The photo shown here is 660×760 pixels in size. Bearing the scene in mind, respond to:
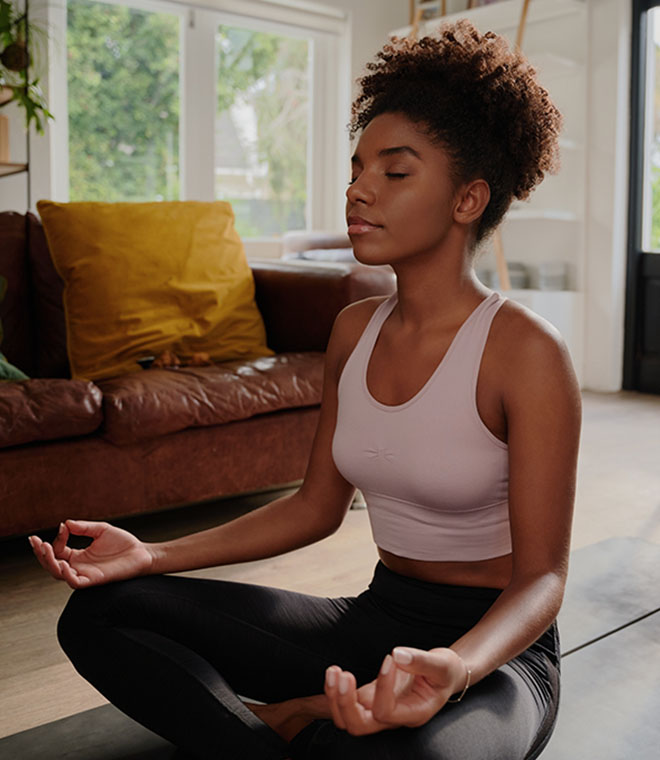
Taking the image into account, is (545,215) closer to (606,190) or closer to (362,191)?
(606,190)

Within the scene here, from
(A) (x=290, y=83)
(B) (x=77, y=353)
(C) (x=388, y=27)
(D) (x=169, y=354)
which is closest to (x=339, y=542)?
(D) (x=169, y=354)

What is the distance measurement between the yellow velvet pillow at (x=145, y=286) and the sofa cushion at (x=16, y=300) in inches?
4.8

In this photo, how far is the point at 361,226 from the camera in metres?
1.06

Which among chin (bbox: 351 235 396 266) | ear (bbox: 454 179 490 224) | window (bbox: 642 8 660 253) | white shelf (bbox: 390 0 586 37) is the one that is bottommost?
chin (bbox: 351 235 396 266)

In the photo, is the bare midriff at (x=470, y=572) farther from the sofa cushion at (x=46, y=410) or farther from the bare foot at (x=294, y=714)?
the sofa cushion at (x=46, y=410)

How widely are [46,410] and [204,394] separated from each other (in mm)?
413

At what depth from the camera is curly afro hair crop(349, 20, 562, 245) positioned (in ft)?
3.52

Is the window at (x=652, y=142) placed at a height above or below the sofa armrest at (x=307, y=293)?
above

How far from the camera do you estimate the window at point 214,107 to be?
4328 mm

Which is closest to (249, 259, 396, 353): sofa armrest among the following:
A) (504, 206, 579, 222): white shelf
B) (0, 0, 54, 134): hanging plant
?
(0, 0, 54, 134): hanging plant

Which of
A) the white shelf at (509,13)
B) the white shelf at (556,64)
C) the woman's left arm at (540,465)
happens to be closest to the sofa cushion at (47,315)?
the woman's left arm at (540,465)

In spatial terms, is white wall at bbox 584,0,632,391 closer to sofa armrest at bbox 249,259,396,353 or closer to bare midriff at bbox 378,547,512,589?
sofa armrest at bbox 249,259,396,353

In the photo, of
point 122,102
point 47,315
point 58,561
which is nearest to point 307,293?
point 47,315

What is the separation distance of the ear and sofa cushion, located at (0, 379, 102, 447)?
4.22ft
